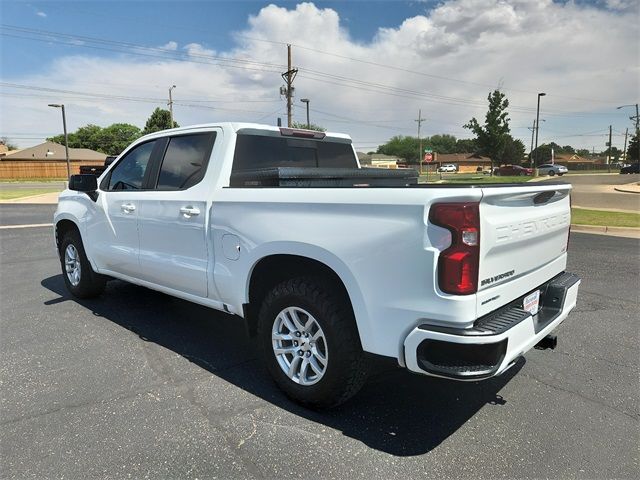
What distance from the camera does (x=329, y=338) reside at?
2840 mm

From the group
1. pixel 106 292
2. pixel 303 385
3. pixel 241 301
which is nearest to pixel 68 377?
pixel 241 301

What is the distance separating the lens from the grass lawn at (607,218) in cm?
1209

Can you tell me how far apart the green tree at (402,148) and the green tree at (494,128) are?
349ft

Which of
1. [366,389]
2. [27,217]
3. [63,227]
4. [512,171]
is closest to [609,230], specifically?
[366,389]

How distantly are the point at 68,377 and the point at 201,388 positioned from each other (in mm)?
1083

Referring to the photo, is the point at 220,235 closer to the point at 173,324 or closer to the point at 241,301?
the point at 241,301

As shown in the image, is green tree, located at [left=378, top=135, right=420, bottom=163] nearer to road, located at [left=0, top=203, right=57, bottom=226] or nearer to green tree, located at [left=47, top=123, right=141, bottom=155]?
green tree, located at [left=47, top=123, right=141, bottom=155]

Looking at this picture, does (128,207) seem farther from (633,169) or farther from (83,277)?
(633,169)

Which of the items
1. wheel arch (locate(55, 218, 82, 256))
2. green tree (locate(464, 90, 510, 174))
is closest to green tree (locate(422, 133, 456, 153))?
green tree (locate(464, 90, 510, 174))

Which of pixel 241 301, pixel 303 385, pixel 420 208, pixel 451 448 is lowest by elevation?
pixel 451 448

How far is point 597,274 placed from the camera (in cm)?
687

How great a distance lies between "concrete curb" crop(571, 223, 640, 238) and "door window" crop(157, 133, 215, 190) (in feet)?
34.6

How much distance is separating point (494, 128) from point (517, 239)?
35981mm

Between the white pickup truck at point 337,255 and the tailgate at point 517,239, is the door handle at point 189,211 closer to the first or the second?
the white pickup truck at point 337,255
